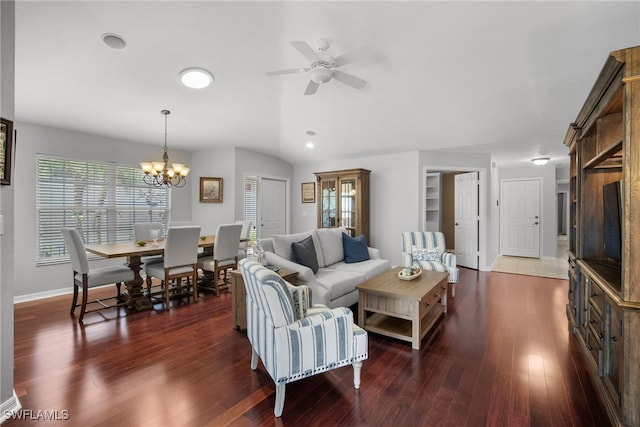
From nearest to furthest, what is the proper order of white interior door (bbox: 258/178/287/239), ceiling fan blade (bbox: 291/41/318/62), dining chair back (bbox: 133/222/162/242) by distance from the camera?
1. ceiling fan blade (bbox: 291/41/318/62)
2. dining chair back (bbox: 133/222/162/242)
3. white interior door (bbox: 258/178/287/239)

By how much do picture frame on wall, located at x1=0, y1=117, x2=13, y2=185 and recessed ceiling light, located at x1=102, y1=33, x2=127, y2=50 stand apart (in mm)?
1173

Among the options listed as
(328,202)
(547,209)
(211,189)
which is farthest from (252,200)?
(547,209)

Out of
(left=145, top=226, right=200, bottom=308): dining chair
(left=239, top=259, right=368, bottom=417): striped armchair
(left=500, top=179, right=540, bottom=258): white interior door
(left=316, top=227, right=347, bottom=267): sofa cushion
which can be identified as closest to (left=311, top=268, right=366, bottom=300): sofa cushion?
(left=316, top=227, right=347, bottom=267): sofa cushion

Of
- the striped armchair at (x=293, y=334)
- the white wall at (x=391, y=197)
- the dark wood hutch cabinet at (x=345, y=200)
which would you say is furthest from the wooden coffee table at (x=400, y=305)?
the dark wood hutch cabinet at (x=345, y=200)

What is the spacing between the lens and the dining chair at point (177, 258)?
3.58 m

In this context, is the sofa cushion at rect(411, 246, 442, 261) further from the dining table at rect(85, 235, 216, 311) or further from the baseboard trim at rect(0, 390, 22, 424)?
the baseboard trim at rect(0, 390, 22, 424)

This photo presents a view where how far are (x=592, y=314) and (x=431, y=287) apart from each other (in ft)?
3.94

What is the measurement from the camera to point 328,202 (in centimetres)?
616

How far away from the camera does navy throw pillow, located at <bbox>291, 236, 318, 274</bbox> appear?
3443mm

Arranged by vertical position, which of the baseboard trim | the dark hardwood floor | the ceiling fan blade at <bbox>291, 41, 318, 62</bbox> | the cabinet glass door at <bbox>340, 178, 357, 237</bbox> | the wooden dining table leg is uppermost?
the ceiling fan blade at <bbox>291, 41, 318, 62</bbox>

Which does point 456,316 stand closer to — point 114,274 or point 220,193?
point 114,274

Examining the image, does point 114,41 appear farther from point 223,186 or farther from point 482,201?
point 482,201

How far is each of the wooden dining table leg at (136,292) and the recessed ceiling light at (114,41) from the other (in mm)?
2304

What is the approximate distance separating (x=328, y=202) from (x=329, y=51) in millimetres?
3691
